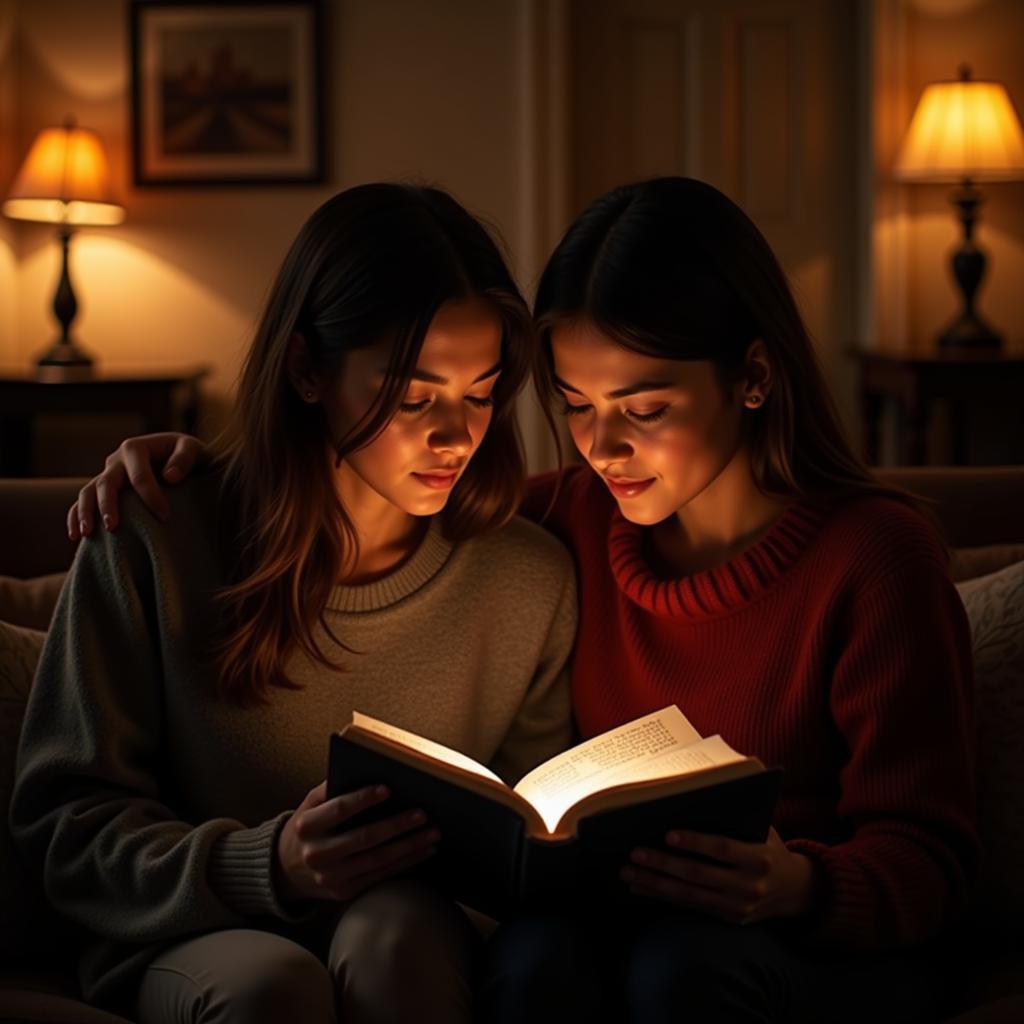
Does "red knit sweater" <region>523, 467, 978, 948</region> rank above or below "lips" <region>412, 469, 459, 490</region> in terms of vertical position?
below

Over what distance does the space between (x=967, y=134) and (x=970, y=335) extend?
19.7 inches

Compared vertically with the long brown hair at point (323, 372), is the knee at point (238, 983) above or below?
below

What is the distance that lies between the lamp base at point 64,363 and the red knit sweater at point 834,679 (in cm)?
249

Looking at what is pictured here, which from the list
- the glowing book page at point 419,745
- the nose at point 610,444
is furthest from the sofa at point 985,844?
the nose at point 610,444

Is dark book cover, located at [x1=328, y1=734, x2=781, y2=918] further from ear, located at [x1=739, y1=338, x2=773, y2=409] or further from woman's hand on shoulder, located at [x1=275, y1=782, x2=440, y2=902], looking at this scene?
ear, located at [x1=739, y1=338, x2=773, y2=409]

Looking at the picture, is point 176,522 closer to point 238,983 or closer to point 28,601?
point 28,601

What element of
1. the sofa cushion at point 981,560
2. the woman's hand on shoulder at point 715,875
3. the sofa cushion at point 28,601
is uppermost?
the sofa cushion at point 981,560

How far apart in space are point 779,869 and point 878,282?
2999 mm

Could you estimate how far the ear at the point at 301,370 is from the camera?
149cm

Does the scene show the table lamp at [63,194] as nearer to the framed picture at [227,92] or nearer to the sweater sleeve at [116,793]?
the framed picture at [227,92]

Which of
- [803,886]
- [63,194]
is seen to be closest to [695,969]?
[803,886]

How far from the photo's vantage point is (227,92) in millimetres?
4109

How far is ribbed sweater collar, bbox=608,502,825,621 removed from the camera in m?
1.50

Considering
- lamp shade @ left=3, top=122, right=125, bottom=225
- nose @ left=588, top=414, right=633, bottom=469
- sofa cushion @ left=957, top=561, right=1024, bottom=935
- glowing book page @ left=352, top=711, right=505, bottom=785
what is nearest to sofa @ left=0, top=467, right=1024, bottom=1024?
sofa cushion @ left=957, top=561, right=1024, bottom=935
